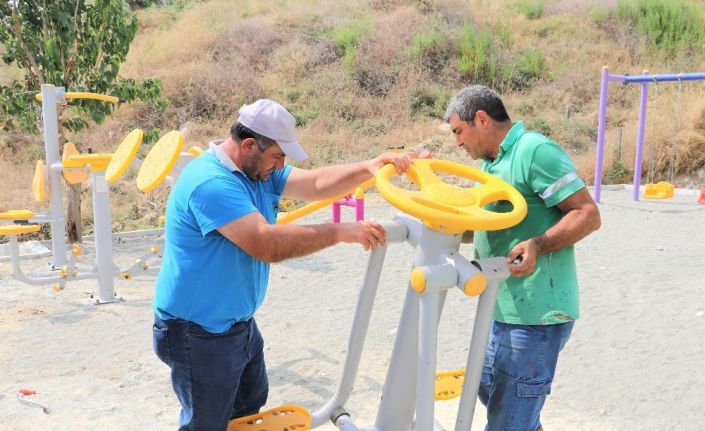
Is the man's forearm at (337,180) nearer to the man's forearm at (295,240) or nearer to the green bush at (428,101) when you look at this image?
the man's forearm at (295,240)

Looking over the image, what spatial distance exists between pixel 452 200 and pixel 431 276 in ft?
0.73

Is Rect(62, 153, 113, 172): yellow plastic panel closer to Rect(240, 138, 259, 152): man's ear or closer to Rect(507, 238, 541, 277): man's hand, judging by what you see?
Rect(240, 138, 259, 152): man's ear

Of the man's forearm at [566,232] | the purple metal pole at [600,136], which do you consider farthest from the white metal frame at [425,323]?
the purple metal pole at [600,136]

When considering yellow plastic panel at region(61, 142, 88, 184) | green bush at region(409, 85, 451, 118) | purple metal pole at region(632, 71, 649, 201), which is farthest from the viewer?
green bush at region(409, 85, 451, 118)

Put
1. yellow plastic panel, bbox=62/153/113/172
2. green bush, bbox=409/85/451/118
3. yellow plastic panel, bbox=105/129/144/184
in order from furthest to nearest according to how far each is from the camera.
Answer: green bush, bbox=409/85/451/118 → yellow plastic panel, bbox=62/153/113/172 → yellow plastic panel, bbox=105/129/144/184

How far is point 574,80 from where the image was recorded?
54.6 ft

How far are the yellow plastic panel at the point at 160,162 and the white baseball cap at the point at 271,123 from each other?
5.69 ft

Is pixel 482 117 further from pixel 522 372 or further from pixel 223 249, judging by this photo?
pixel 223 249

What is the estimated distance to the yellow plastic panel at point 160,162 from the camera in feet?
12.4

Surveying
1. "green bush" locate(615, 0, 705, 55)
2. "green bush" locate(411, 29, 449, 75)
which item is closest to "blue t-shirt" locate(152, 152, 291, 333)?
"green bush" locate(411, 29, 449, 75)

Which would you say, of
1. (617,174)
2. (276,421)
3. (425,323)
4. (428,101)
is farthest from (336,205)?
(428,101)

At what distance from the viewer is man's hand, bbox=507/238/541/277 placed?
1.92m

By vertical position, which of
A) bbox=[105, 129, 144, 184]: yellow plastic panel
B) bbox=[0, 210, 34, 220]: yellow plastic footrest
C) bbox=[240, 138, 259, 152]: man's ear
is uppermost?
bbox=[240, 138, 259, 152]: man's ear

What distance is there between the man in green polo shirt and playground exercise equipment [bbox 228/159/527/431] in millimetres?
129
